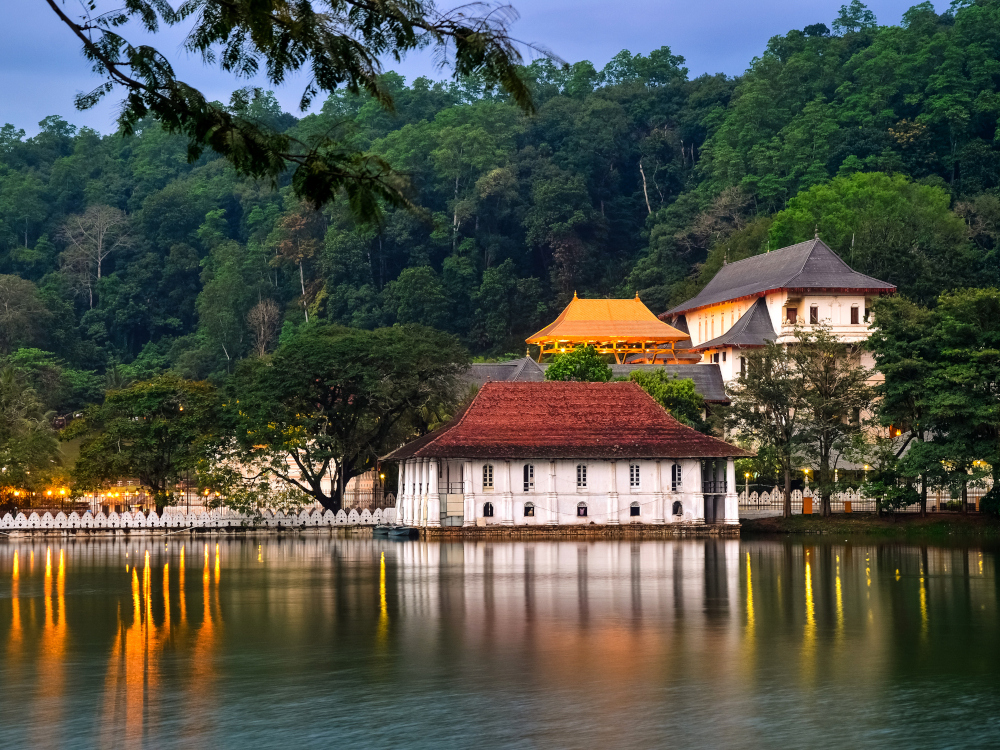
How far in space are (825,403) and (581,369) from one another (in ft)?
42.6

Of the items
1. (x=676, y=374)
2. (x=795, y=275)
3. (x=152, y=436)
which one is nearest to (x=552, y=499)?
(x=152, y=436)

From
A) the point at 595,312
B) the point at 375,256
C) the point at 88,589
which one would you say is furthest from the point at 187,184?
the point at 88,589

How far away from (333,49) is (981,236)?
86.7 meters

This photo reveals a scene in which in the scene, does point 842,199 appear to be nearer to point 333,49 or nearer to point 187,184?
point 187,184

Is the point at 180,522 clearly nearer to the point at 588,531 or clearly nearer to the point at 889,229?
the point at 588,531

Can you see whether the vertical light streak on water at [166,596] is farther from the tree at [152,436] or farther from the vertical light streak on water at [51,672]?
the tree at [152,436]

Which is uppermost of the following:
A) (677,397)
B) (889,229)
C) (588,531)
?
(889,229)

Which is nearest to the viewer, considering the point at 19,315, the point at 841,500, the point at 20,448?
the point at 841,500

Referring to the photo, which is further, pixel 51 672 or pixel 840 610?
pixel 840 610

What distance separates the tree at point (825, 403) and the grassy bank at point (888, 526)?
136cm

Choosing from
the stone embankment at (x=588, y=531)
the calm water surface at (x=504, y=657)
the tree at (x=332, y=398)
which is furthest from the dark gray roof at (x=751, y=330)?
the calm water surface at (x=504, y=657)

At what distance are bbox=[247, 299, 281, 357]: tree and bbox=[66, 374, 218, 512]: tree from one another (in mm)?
44062

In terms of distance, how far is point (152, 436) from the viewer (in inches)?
2373

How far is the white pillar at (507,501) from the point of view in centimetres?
5291
